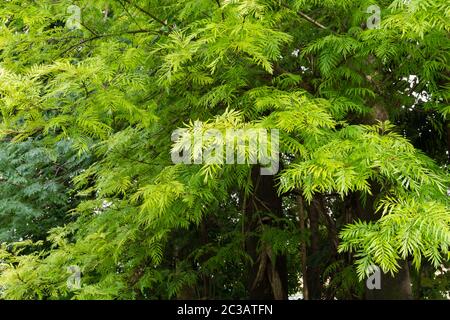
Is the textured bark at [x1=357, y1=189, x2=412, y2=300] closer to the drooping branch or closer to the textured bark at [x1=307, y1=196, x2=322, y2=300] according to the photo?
the textured bark at [x1=307, y1=196, x2=322, y2=300]

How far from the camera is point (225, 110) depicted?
2.34 metres

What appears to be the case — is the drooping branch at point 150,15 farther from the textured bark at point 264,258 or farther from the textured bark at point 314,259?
the textured bark at point 314,259

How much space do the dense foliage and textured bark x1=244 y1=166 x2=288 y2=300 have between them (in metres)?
0.03

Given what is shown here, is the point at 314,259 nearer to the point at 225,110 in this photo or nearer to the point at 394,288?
the point at 394,288

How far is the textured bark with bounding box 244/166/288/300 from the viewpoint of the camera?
414 centimetres

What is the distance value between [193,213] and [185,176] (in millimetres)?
225

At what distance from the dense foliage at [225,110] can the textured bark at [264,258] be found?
→ 34 mm

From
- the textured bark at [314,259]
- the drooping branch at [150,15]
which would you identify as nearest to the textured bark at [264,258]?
the textured bark at [314,259]

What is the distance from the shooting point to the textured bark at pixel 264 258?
4.14 meters

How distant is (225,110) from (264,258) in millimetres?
2118

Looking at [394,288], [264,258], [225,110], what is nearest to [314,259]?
[264,258]

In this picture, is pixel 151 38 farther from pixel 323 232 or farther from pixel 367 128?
pixel 323 232

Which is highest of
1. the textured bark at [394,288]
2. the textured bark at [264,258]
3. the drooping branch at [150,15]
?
the drooping branch at [150,15]
